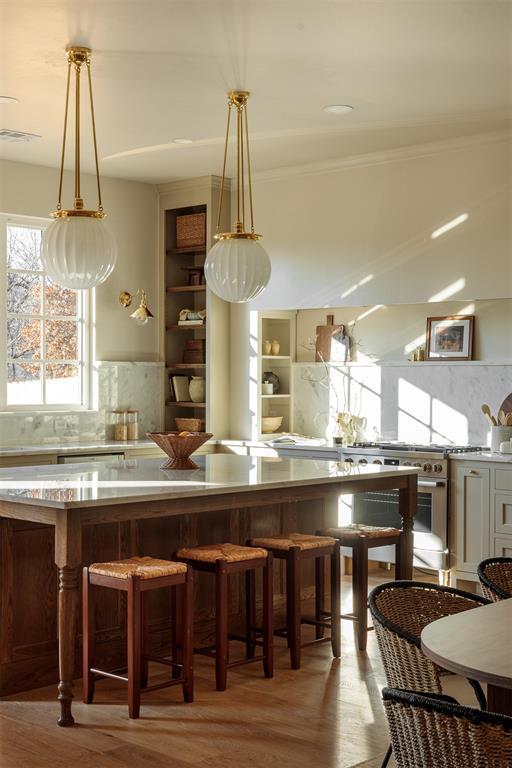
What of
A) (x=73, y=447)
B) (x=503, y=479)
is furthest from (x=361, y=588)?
(x=73, y=447)

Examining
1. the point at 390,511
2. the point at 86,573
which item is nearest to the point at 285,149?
the point at 390,511

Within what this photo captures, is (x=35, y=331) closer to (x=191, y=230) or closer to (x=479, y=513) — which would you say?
(x=191, y=230)

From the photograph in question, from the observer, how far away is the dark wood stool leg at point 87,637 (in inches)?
168

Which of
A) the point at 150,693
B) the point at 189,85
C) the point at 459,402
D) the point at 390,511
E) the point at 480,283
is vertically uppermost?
the point at 189,85

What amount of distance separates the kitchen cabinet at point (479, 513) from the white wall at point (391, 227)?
3.79ft

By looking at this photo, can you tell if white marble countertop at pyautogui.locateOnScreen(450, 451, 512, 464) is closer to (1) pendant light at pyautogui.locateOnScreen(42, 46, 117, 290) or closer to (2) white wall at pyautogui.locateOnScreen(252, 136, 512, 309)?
(2) white wall at pyautogui.locateOnScreen(252, 136, 512, 309)

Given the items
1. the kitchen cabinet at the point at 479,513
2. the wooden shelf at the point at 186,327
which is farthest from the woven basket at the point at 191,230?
the kitchen cabinet at the point at 479,513

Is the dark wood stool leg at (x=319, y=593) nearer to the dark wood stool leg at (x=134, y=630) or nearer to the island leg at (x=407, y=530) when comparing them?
the island leg at (x=407, y=530)

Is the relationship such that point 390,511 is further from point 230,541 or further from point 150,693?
point 150,693

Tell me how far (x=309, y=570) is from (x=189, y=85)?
2.89 m

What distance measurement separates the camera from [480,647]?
98.1 inches

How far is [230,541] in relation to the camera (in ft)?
17.8

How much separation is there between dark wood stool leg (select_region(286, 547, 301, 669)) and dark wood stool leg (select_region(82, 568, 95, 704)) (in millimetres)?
1039

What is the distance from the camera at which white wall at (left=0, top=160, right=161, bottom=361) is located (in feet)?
24.7
